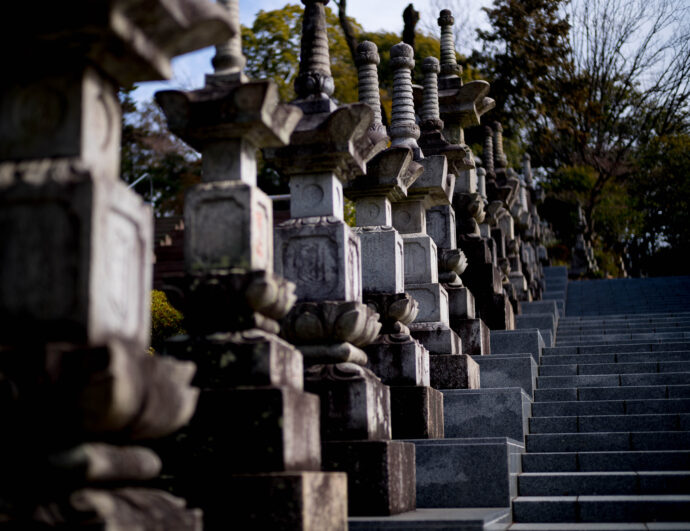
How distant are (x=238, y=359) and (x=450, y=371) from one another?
4.22m

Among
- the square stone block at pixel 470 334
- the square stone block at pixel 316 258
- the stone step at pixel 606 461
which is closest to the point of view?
the square stone block at pixel 316 258

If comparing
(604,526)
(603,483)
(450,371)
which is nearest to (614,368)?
(450,371)

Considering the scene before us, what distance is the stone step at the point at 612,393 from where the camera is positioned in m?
9.78

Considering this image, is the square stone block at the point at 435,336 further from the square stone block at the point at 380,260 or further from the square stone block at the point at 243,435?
the square stone block at the point at 243,435

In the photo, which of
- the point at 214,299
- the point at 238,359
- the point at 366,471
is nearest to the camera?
the point at 238,359

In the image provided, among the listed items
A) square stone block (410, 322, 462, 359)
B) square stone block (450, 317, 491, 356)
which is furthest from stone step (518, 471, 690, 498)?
square stone block (450, 317, 491, 356)

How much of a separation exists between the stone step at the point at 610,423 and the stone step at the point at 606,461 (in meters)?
0.82

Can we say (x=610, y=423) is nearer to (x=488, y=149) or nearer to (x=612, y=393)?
(x=612, y=393)

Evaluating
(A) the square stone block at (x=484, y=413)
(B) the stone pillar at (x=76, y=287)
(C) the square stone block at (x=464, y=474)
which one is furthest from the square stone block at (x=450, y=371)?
(B) the stone pillar at (x=76, y=287)

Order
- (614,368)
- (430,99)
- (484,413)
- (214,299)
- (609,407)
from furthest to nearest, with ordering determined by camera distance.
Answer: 1. (614,368)
2. (430,99)
3. (609,407)
4. (484,413)
5. (214,299)

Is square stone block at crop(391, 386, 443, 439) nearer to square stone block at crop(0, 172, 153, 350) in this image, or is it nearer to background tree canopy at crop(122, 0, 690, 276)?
square stone block at crop(0, 172, 153, 350)

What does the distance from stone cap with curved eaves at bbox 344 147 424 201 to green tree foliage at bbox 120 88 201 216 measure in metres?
27.3

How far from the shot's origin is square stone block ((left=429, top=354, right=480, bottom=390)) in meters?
9.06

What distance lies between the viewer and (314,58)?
698cm
